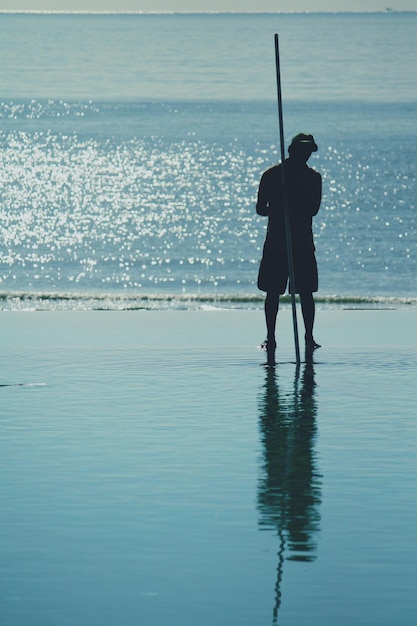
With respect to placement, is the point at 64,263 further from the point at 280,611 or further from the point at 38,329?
the point at 280,611

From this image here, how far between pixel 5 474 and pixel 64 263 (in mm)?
31624

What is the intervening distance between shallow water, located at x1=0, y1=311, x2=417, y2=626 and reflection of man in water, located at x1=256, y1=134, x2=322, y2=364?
36cm

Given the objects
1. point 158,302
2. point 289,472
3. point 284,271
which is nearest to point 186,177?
point 158,302

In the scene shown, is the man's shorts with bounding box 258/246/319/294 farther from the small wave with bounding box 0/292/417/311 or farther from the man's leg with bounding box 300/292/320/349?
the small wave with bounding box 0/292/417/311

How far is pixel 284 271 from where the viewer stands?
11727mm

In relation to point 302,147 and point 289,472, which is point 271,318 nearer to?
point 302,147

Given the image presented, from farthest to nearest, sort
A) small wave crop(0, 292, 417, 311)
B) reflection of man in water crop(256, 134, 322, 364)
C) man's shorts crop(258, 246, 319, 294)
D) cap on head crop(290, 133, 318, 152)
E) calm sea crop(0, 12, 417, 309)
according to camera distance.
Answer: calm sea crop(0, 12, 417, 309), small wave crop(0, 292, 417, 311), man's shorts crop(258, 246, 319, 294), reflection of man in water crop(256, 134, 322, 364), cap on head crop(290, 133, 318, 152)

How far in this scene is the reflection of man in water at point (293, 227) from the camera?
37.8ft

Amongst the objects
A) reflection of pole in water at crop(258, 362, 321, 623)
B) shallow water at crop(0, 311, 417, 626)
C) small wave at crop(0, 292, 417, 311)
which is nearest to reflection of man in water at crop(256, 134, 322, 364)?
shallow water at crop(0, 311, 417, 626)

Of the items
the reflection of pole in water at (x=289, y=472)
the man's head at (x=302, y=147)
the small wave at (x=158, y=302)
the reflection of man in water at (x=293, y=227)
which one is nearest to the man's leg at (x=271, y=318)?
the reflection of man in water at (x=293, y=227)

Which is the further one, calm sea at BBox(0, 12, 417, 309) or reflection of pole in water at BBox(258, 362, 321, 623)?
calm sea at BBox(0, 12, 417, 309)

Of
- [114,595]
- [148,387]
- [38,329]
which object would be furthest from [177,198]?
[114,595]

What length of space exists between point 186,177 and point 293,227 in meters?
51.7

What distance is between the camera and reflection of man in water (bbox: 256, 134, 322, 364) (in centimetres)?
1153
